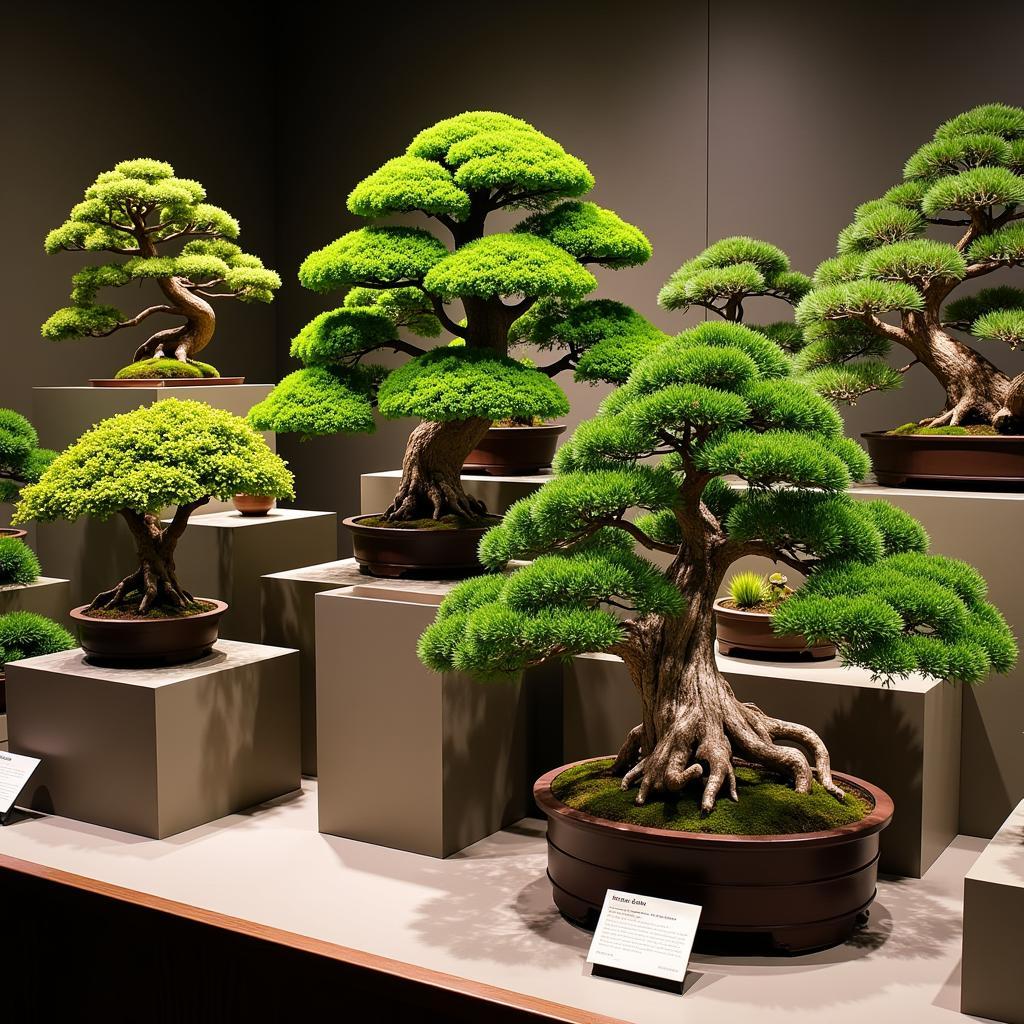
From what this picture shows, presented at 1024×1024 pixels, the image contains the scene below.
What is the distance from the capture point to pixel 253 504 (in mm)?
3396

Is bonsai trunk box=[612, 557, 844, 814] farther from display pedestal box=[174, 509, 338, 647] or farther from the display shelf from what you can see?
display pedestal box=[174, 509, 338, 647]

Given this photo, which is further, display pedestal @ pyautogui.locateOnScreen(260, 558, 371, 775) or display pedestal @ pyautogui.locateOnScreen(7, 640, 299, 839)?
display pedestal @ pyautogui.locateOnScreen(260, 558, 371, 775)

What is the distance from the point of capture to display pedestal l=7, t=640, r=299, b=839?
2.60 meters

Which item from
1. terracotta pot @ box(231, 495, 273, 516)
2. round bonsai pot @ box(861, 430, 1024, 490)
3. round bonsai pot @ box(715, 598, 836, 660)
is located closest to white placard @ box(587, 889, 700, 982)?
round bonsai pot @ box(715, 598, 836, 660)

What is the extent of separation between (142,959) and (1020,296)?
226 centimetres

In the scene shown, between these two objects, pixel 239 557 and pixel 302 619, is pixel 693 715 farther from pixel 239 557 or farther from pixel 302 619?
pixel 239 557

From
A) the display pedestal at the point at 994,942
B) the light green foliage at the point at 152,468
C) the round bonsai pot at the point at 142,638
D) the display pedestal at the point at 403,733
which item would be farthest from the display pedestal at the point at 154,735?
the display pedestal at the point at 994,942

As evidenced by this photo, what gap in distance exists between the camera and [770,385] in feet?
6.46

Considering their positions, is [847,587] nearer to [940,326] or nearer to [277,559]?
[940,326]

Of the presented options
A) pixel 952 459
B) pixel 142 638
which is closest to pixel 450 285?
pixel 142 638

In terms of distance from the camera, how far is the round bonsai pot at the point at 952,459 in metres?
2.58

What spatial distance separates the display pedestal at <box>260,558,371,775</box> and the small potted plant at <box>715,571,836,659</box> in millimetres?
898

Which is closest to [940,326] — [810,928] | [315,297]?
[810,928]

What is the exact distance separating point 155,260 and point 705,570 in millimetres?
2281
